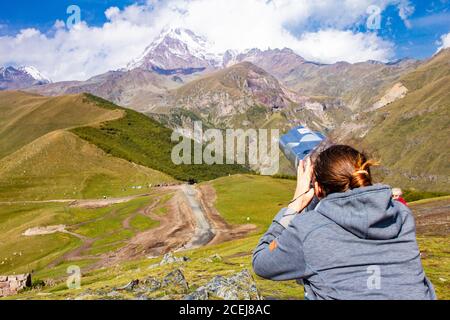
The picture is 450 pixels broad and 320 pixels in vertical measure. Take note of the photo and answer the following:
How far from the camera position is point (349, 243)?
533cm

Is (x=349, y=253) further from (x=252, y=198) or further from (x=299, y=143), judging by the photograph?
(x=252, y=198)

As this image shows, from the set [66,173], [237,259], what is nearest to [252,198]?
[237,259]

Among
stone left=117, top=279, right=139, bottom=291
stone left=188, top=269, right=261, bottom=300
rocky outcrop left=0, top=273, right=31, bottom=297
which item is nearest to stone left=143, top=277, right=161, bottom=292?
stone left=117, top=279, right=139, bottom=291

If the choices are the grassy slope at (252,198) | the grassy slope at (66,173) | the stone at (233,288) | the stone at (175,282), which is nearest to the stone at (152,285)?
the stone at (175,282)

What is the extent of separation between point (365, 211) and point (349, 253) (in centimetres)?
59

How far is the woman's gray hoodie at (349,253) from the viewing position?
5.28 metres

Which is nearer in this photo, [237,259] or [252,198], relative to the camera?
[237,259]

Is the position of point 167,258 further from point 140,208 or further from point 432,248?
point 140,208

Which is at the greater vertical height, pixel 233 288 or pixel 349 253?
pixel 349 253

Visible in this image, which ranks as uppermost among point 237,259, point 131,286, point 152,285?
point 152,285

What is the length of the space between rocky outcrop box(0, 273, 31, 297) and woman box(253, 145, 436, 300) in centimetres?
3859

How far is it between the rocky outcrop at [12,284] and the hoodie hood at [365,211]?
3903cm

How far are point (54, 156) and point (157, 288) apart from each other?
147064mm
